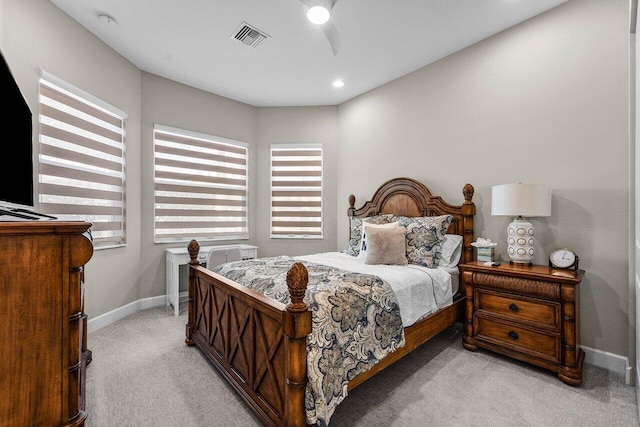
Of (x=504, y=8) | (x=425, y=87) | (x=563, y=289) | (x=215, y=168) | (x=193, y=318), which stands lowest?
(x=193, y=318)

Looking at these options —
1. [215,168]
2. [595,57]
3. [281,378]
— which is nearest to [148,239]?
[215,168]

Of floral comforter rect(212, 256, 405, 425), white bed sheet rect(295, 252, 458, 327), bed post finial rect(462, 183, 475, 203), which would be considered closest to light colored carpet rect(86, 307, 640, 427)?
floral comforter rect(212, 256, 405, 425)

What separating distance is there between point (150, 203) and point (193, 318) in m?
1.88

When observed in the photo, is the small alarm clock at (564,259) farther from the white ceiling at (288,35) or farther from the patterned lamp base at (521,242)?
the white ceiling at (288,35)

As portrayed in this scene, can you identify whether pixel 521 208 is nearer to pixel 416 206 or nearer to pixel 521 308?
pixel 521 308

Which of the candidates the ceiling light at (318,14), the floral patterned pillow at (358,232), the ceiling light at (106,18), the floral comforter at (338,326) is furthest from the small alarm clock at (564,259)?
the ceiling light at (106,18)

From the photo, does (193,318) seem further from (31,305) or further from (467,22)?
(467,22)

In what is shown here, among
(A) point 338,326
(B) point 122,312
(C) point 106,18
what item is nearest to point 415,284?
(A) point 338,326

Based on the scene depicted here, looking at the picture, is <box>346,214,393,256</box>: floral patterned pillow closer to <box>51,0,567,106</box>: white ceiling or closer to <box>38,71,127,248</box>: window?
<box>51,0,567,106</box>: white ceiling

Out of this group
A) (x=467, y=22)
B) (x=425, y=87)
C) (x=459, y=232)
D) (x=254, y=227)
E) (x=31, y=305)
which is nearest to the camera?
(x=31, y=305)

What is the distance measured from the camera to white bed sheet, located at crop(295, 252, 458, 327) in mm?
2168

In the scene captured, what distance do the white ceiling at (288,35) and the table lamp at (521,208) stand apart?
1621mm

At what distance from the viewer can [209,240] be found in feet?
14.1

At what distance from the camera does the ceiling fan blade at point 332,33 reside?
2.75 metres
